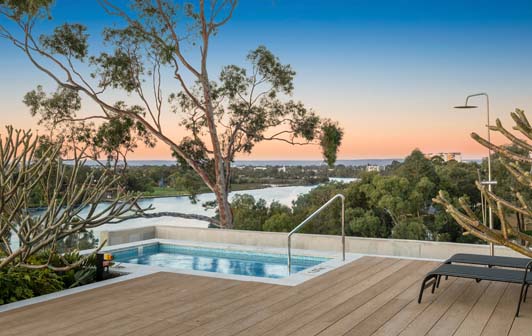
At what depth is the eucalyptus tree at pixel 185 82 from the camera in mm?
13883

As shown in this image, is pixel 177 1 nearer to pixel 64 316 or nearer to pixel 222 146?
pixel 222 146

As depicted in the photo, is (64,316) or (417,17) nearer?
(64,316)

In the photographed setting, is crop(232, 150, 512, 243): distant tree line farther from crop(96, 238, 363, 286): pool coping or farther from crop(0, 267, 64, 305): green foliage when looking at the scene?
crop(0, 267, 64, 305): green foliage

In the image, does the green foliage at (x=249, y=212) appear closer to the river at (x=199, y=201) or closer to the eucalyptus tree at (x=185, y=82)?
the river at (x=199, y=201)

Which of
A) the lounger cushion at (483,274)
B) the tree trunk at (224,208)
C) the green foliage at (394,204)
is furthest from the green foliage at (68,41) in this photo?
the lounger cushion at (483,274)

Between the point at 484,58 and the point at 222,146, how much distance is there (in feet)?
24.8

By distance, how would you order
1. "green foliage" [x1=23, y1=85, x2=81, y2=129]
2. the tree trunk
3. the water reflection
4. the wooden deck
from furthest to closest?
the tree trunk, "green foliage" [x1=23, y1=85, x2=81, y2=129], the water reflection, the wooden deck

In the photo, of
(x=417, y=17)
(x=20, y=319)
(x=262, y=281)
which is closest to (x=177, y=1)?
(x=417, y=17)

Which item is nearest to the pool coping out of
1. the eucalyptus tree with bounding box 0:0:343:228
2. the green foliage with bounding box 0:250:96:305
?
the green foliage with bounding box 0:250:96:305

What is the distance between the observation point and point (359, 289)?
546cm

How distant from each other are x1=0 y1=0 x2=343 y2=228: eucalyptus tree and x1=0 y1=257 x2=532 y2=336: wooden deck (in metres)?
8.66

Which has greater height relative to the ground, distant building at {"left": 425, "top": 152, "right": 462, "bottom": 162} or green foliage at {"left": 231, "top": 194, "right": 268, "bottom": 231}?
distant building at {"left": 425, "top": 152, "right": 462, "bottom": 162}

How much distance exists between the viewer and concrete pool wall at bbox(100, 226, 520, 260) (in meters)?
7.64

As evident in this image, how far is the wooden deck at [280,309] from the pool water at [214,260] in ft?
7.66
